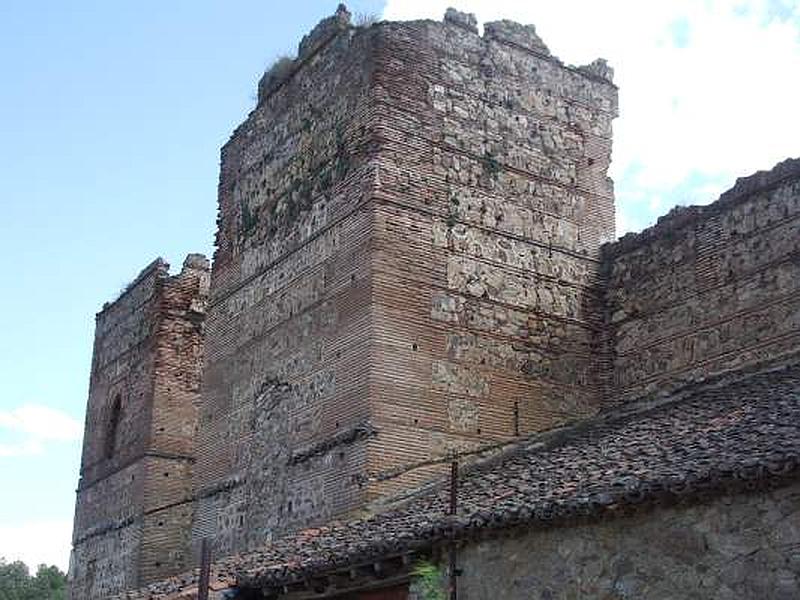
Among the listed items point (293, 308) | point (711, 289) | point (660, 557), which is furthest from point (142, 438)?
point (660, 557)

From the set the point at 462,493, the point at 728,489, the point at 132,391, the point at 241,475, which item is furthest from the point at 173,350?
the point at 728,489

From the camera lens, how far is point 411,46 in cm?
1400

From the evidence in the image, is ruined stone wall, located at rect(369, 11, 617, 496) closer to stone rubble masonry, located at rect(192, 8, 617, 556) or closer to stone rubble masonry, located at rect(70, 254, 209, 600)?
stone rubble masonry, located at rect(192, 8, 617, 556)

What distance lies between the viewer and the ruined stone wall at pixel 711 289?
11906mm

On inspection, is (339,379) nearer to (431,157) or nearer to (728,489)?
(431,157)

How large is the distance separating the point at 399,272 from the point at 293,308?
1.71 metres

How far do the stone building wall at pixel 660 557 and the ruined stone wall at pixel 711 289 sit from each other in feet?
13.1

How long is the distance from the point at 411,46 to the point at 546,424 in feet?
15.1

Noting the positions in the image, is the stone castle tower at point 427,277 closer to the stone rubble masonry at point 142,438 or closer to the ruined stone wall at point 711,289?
the ruined stone wall at point 711,289

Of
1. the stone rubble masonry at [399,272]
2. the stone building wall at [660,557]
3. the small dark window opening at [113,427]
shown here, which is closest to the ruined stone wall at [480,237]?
the stone rubble masonry at [399,272]

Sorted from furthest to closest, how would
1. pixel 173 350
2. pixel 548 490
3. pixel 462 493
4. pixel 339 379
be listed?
pixel 173 350 < pixel 339 379 < pixel 462 493 < pixel 548 490

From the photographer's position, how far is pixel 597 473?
832 centimetres

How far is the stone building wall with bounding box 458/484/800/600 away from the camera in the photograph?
264 inches

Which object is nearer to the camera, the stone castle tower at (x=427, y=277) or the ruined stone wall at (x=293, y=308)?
the stone castle tower at (x=427, y=277)
